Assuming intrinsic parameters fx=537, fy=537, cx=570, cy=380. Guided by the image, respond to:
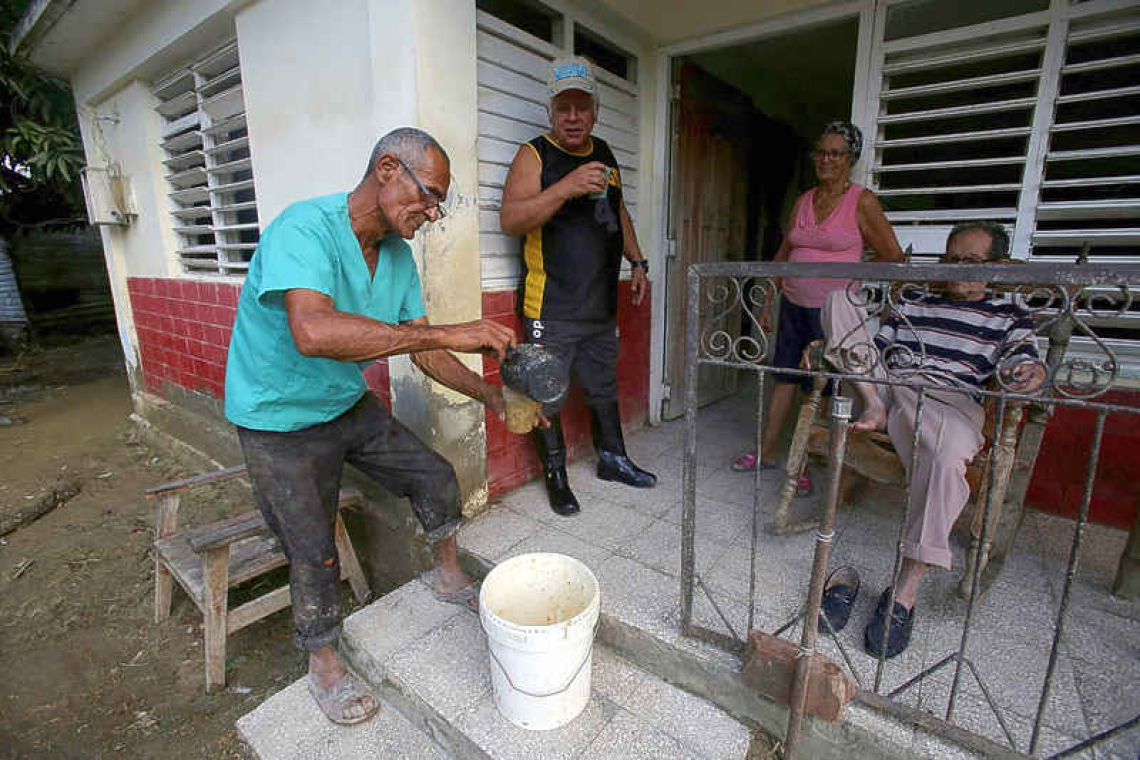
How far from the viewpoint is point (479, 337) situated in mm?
1669

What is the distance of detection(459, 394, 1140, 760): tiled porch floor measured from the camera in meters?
1.61

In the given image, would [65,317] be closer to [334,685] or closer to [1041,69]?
[334,685]

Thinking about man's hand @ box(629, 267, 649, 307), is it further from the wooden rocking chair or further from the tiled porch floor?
the wooden rocking chair

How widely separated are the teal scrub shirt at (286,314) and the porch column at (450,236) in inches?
15.9

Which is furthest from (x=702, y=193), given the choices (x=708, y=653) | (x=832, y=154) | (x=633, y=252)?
(x=708, y=653)

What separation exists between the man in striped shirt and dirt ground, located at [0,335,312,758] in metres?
2.64

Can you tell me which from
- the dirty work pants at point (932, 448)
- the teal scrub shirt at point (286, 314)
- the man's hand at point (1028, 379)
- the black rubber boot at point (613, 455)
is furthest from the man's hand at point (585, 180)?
the man's hand at point (1028, 379)

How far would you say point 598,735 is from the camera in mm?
1683

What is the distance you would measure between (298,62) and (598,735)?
3238mm

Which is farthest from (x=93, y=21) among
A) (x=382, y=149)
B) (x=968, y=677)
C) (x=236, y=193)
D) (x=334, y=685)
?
(x=968, y=677)

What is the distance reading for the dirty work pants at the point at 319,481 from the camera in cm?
187

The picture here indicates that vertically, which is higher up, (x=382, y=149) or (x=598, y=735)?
(x=382, y=149)

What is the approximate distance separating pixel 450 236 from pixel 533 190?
0.44 m

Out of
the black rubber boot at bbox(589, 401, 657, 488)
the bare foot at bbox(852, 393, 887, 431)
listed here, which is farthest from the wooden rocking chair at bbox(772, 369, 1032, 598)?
the black rubber boot at bbox(589, 401, 657, 488)
